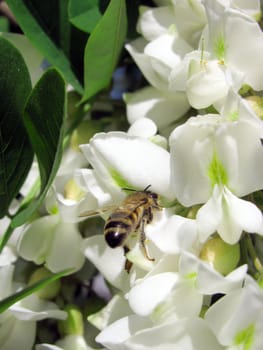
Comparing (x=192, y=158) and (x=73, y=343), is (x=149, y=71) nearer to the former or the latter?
(x=192, y=158)

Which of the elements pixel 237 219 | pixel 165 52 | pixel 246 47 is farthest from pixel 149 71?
pixel 237 219

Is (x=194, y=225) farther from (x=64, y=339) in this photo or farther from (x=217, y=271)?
(x=64, y=339)

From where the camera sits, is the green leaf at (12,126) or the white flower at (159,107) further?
the white flower at (159,107)

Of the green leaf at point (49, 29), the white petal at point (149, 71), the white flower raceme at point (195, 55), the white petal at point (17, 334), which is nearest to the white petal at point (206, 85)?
the white flower raceme at point (195, 55)

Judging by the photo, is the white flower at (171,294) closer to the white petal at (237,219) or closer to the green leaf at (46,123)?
the white petal at (237,219)

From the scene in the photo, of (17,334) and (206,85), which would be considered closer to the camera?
(206,85)

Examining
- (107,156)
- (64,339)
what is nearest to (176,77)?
(107,156)
